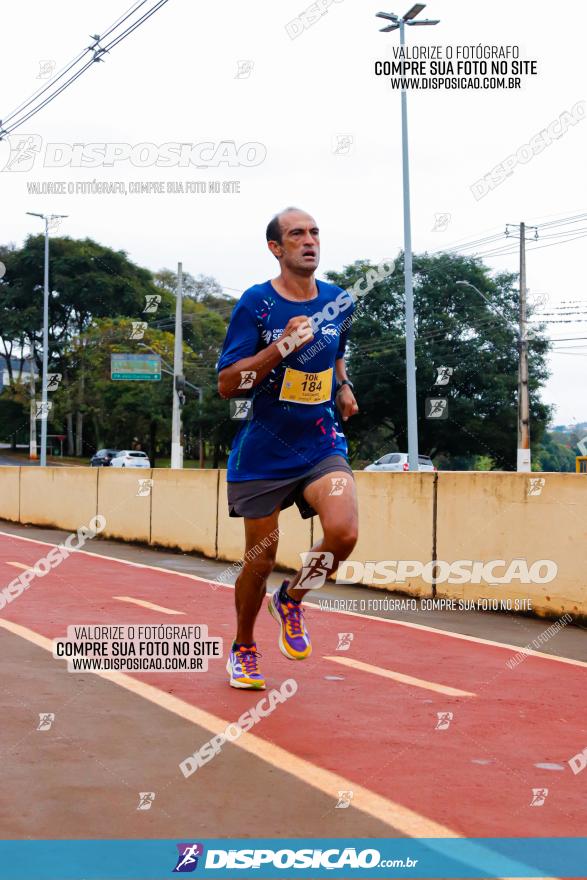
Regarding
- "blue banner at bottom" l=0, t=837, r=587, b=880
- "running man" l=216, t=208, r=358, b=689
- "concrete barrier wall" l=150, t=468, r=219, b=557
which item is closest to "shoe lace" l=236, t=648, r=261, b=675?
"running man" l=216, t=208, r=358, b=689

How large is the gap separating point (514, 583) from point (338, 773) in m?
5.63

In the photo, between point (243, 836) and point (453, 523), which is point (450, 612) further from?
point (243, 836)

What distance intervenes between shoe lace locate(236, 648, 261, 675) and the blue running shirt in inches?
31.5

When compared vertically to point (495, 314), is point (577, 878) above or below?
below

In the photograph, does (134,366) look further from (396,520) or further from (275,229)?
(275,229)

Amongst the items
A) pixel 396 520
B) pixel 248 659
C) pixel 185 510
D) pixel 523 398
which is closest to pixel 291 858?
pixel 248 659

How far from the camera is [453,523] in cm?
Answer: 977

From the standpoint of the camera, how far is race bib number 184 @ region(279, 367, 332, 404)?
194 inches

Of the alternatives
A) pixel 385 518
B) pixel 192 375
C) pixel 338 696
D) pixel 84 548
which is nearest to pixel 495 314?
pixel 192 375

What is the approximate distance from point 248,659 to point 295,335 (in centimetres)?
152

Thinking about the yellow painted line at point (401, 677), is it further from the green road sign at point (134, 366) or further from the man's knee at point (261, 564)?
the green road sign at point (134, 366)

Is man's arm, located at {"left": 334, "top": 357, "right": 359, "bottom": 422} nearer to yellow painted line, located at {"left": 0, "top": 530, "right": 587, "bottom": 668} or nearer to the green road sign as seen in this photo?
yellow painted line, located at {"left": 0, "top": 530, "right": 587, "bottom": 668}

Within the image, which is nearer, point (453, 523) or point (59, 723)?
point (59, 723)

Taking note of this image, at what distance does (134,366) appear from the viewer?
5241cm
